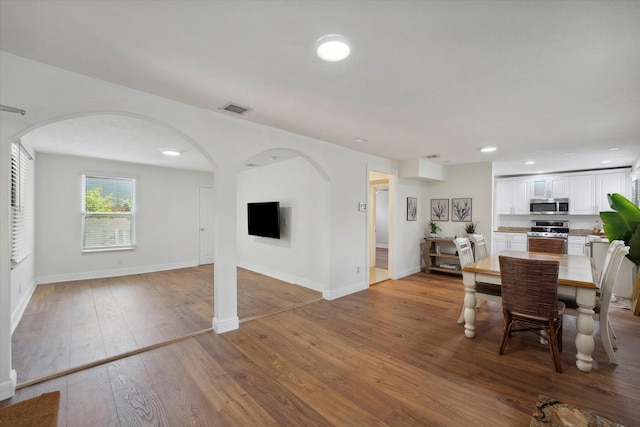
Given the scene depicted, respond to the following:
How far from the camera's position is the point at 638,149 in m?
4.40

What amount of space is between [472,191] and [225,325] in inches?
219

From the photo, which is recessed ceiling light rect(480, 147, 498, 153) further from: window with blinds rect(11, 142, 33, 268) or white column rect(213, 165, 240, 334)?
window with blinds rect(11, 142, 33, 268)

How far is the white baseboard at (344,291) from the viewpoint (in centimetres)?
433

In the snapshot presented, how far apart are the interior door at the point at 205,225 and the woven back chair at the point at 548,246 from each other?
715cm

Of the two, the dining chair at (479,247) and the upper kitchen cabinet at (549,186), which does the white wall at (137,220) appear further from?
the upper kitchen cabinet at (549,186)

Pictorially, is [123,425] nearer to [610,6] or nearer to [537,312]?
[537,312]

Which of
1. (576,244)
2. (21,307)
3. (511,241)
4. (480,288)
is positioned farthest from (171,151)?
(576,244)

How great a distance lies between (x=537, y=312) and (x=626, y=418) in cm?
80

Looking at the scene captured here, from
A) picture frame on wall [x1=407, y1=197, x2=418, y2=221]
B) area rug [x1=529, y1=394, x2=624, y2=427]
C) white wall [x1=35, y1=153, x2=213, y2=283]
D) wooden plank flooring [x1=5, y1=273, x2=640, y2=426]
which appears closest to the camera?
area rug [x1=529, y1=394, x2=624, y2=427]

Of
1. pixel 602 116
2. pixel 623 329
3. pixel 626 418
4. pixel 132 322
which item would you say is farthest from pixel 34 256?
pixel 623 329

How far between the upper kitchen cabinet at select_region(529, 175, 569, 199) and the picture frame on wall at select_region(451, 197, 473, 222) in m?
2.58

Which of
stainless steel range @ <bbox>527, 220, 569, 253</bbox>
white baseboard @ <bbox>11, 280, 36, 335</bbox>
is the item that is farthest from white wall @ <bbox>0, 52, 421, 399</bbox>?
stainless steel range @ <bbox>527, 220, 569, 253</bbox>

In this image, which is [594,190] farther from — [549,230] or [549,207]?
[549,230]

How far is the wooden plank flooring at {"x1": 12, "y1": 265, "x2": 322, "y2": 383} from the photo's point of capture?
2650mm
